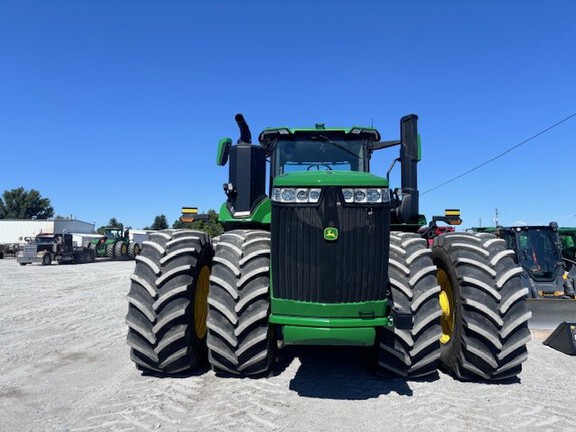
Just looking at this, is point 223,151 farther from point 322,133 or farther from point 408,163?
point 408,163

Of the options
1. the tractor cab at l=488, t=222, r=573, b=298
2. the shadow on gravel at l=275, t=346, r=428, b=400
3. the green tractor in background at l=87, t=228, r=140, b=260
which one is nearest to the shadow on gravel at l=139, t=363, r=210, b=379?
the shadow on gravel at l=275, t=346, r=428, b=400

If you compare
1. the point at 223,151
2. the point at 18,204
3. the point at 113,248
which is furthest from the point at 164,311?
the point at 18,204

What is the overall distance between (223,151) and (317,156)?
1187mm

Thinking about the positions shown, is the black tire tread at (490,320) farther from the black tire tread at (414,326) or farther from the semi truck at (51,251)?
the semi truck at (51,251)

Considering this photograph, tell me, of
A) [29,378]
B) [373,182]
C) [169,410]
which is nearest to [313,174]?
[373,182]

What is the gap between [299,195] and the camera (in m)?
3.63

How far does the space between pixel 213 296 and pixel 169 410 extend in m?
1.04

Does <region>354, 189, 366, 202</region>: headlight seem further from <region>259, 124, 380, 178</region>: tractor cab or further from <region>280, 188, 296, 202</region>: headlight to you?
<region>259, 124, 380, 178</region>: tractor cab

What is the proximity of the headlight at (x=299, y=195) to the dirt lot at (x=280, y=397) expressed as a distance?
5.73 feet

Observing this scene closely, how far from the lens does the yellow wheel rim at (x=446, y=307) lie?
468 cm

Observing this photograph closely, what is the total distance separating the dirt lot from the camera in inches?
131

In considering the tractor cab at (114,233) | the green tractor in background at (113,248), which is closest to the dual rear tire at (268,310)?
the green tractor in background at (113,248)

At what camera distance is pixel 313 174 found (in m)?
3.80

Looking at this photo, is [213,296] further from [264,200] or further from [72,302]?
[72,302]
